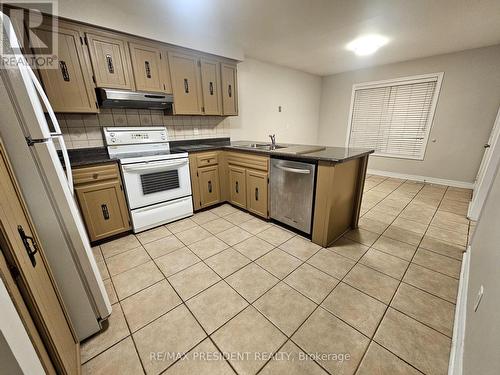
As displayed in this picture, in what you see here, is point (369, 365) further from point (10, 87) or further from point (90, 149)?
point (90, 149)

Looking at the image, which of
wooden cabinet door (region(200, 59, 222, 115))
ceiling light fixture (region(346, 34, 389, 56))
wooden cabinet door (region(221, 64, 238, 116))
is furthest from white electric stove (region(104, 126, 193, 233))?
ceiling light fixture (region(346, 34, 389, 56))

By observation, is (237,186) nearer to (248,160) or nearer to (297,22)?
(248,160)

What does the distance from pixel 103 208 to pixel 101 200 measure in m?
0.10

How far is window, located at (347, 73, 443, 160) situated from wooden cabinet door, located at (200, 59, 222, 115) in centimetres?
368

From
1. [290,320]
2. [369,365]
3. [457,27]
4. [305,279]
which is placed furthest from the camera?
[457,27]

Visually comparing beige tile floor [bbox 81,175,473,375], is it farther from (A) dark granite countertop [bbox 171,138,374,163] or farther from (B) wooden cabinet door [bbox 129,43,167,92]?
(B) wooden cabinet door [bbox 129,43,167,92]

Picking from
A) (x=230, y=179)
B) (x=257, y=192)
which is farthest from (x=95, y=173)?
(x=257, y=192)

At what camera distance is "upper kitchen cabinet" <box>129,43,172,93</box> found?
2391mm

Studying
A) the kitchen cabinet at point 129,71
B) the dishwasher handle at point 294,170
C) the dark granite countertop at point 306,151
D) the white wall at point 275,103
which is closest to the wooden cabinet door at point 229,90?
the kitchen cabinet at point 129,71

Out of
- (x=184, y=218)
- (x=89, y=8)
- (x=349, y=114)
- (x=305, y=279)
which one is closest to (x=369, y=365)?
(x=305, y=279)

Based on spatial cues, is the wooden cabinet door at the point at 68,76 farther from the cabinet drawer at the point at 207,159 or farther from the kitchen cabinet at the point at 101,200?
the cabinet drawer at the point at 207,159

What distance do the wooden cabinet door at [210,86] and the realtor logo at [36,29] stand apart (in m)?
1.58

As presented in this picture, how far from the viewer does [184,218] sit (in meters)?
2.91

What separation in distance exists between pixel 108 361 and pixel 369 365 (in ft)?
4.90
